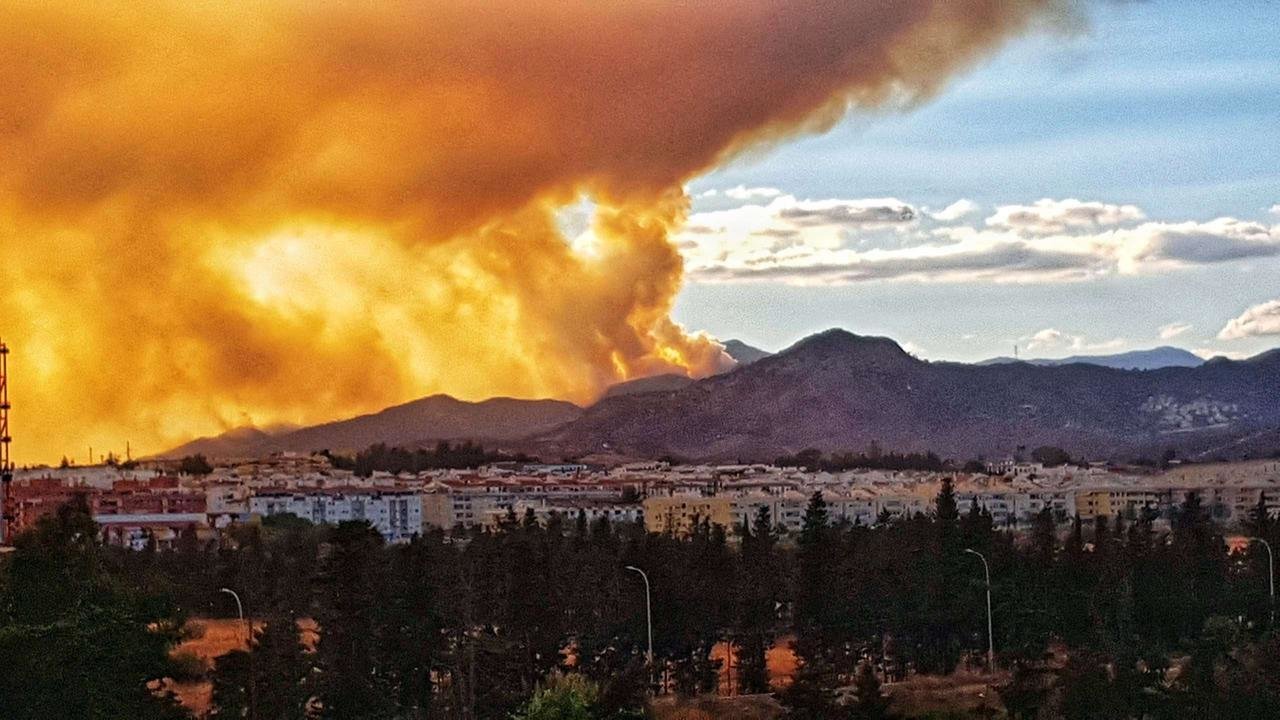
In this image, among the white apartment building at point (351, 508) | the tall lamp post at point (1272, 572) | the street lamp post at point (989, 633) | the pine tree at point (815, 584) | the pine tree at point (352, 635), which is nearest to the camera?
the pine tree at point (352, 635)

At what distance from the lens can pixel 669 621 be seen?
66.7 metres

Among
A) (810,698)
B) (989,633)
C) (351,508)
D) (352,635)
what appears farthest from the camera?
(351,508)

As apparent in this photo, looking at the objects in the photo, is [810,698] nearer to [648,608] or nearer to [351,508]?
[648,608]

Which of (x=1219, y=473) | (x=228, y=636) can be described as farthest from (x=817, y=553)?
(x=1219, y=473)

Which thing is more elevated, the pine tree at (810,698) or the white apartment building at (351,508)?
the white apartment building at (351,508)

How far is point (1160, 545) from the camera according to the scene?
79.4 m

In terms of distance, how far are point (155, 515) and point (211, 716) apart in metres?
116

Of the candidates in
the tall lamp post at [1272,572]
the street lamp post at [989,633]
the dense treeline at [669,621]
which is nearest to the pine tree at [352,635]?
the dense treeline at [669,621]

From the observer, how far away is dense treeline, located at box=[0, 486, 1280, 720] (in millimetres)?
47031

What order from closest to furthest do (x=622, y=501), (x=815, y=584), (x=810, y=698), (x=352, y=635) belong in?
(x=810, y=698) < (x=352, y=635) < (x=815, y=584) < (x=622, y=501)

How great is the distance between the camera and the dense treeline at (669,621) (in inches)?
1852

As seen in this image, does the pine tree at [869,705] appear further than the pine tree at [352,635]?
No

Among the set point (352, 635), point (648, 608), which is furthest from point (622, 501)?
point (352, 635)

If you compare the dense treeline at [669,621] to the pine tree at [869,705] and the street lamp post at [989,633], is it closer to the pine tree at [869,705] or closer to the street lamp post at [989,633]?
the pine tree at [869,705]
